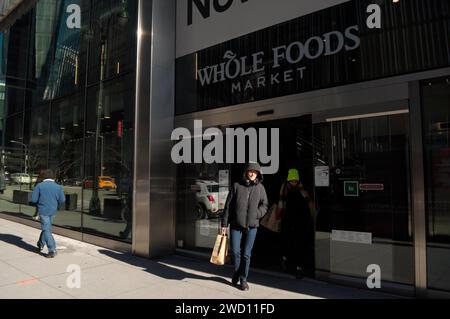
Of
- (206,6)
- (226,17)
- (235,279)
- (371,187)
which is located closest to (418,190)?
(371,187)

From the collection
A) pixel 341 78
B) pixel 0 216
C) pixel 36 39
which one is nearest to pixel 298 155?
pixel 341 78

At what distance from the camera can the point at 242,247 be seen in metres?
5.52

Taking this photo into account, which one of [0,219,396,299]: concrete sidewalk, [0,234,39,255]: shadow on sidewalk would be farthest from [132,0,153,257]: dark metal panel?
[0,234,39,255]: shadow on sidewalk

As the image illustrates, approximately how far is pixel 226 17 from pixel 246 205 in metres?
3.79

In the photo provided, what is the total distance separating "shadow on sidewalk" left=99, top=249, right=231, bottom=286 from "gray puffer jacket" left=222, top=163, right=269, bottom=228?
987mm

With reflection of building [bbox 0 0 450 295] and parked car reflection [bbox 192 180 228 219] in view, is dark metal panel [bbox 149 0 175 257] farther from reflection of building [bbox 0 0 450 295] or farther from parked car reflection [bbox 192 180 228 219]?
parked car reflection [bbox 192 180 228 219]

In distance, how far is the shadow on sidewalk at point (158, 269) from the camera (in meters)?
6.04

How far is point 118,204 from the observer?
8.50 metres

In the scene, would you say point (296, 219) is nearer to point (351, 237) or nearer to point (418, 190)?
point (351, 237)

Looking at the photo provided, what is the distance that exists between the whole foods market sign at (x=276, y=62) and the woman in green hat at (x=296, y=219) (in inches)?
63.1

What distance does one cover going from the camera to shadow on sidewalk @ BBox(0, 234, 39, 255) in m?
8.52

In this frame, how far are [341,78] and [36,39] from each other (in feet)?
36.1

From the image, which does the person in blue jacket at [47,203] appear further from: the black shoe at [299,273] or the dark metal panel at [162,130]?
the black shoe at [299,273]
